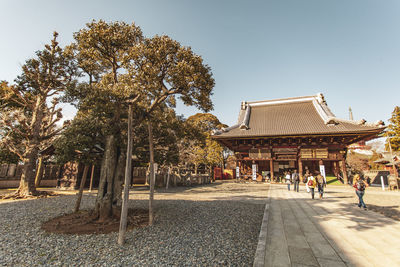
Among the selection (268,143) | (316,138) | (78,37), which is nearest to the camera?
(78,37)

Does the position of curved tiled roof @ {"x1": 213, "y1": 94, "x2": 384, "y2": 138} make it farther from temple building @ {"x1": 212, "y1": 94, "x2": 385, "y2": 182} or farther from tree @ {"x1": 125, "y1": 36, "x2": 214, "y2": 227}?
tree @ {"x1": 125, "y1": 36, "x2": 214, "y2": 227}

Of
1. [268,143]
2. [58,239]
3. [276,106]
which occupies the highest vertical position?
[276,106]

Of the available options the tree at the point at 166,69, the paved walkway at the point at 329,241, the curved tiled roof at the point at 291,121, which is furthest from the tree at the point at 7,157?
the paved walkway at the point at 329,241

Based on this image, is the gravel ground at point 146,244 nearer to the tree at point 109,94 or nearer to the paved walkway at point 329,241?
the paved walkway at point 329,241

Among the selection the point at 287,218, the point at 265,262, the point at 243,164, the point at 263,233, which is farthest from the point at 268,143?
the point at 265,262

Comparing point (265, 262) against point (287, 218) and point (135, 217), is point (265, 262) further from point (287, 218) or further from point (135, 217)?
point (135, 217)

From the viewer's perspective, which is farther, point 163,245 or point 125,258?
point 163,245

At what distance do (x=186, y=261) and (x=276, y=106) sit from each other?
2744 centimetres

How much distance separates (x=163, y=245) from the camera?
413 cm

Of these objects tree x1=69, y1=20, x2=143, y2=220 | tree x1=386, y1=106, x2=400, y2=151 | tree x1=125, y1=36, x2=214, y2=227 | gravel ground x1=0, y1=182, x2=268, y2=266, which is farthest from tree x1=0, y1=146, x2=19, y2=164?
tree x1=386, y1=106, x2=400, y2=151

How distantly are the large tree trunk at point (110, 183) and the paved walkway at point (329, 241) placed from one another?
4.84 meters

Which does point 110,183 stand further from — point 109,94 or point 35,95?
point 35,95

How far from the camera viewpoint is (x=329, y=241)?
162 inches

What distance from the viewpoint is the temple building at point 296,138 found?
60.1 ft
